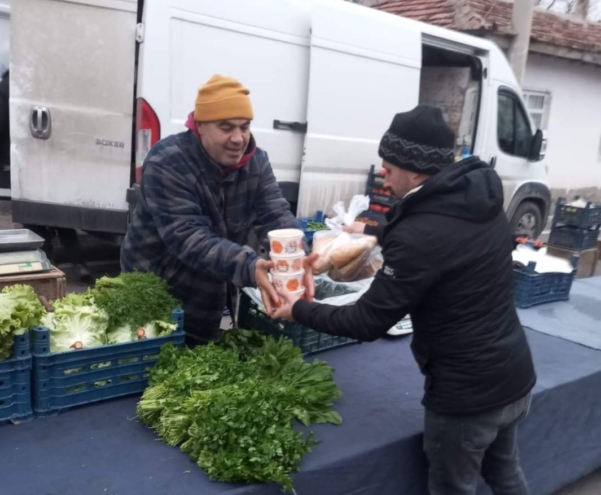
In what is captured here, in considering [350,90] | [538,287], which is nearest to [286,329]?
[538,287]

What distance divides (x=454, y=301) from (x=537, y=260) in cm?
216

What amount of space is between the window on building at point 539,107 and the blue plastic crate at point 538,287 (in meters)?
8.92

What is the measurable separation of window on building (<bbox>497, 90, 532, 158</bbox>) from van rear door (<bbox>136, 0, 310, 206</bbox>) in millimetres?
2992

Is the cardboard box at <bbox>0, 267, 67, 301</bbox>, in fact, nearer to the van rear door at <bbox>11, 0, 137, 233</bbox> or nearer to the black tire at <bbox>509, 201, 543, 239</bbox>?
the van rear door at <bbox>11, 0, 137, 233</bbox>

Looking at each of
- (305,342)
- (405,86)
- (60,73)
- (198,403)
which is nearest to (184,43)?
(60,73)

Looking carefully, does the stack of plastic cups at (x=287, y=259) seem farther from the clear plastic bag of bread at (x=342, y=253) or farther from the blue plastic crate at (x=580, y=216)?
the blue plastic crate at (x=580, y=216)

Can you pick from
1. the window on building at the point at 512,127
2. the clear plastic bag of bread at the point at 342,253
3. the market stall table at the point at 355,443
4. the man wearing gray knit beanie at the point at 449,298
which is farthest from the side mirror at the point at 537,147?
the man wearing gray knit beanie at the point at 449,298

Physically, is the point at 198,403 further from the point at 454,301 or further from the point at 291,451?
the point at 454,301

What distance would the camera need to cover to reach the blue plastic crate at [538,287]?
3.59 m

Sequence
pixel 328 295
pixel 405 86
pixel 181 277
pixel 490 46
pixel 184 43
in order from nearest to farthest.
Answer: pixel 181 277
pixel 328 295
pixel 184 43
pixel 405 86
pixel 490 46

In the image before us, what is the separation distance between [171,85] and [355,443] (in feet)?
11.8

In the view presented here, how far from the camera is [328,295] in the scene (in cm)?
296

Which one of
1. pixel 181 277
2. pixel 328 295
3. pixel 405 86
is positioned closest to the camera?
pixel 181 277

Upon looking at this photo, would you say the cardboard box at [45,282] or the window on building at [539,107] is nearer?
the cardboard box at [45,282]
